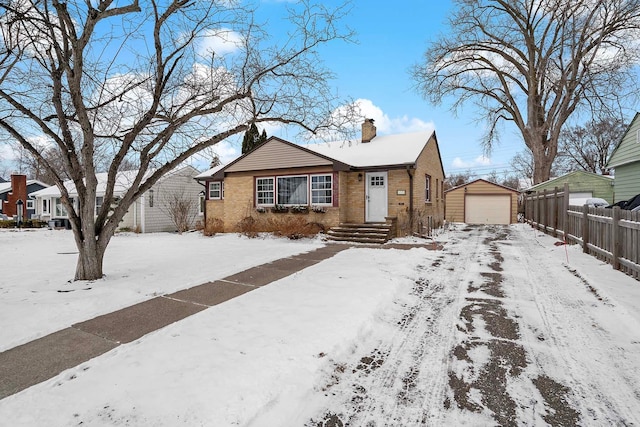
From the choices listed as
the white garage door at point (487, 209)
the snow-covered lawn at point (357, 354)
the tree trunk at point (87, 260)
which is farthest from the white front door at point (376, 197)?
the white garage door at point (487, 209)

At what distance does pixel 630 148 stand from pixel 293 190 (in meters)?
13.4

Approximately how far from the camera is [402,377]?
286cm

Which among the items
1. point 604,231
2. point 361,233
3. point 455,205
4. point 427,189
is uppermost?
point 427,189

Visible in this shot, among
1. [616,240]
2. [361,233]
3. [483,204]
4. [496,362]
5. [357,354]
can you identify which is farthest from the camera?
[483,204]

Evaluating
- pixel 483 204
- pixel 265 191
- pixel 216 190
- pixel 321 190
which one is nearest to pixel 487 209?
pixel 483 204

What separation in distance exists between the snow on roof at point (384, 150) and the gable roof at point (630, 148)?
24.3 ft

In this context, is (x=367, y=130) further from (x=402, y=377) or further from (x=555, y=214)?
(x=402, y=377)

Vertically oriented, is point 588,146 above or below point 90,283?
above

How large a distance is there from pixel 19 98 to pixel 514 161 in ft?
183

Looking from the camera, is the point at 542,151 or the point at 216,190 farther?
the point at 542,151

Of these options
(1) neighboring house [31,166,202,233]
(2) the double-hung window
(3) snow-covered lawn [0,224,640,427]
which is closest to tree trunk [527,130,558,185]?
(2) the double-hung window

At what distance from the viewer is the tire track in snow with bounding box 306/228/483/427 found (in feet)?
7.68

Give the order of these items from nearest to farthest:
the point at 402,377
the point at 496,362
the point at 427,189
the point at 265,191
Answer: the point at 402,377 < the point at 496,362 < the point at 265,191 < the point at 427,189

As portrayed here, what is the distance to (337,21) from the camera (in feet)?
22.6
